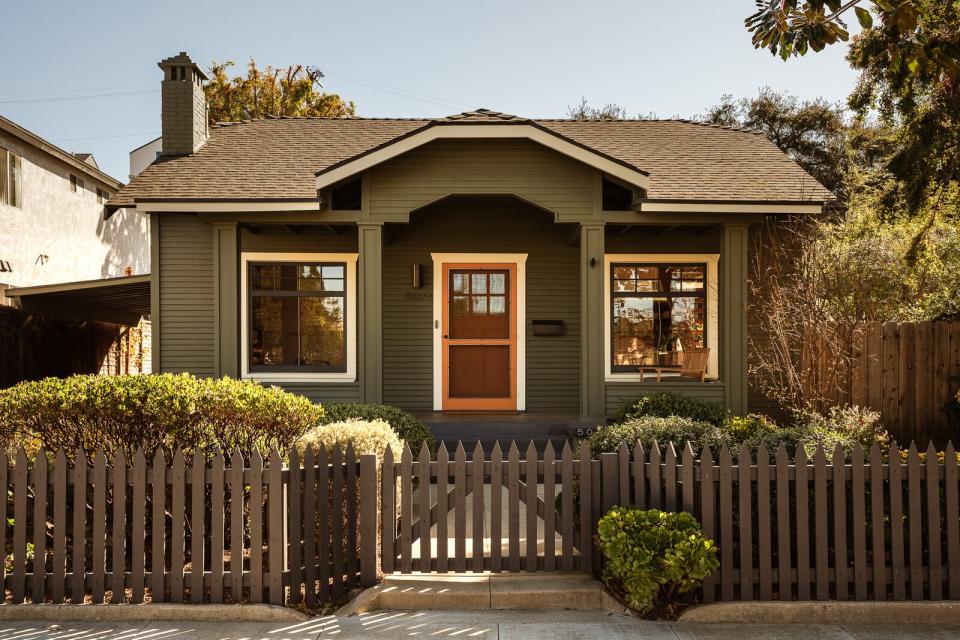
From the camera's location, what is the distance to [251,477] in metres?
4.28

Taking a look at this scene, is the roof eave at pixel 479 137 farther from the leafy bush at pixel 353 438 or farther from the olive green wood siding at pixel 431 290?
the leafy bush at pixel 353 438

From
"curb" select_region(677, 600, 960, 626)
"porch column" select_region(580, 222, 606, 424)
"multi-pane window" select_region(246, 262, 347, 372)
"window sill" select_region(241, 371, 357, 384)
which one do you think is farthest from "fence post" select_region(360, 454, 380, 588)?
"multi-pane window" select_region(246, 262, 347, 372)

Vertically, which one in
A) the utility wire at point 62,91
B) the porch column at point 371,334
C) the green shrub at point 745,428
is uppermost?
the utility wire at point 62,91

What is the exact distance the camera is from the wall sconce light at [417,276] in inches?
412

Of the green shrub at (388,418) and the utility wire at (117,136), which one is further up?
the utility wire at (117,136)

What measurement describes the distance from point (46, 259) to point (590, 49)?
13335 millimetres

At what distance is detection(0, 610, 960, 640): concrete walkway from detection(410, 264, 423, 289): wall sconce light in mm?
6787

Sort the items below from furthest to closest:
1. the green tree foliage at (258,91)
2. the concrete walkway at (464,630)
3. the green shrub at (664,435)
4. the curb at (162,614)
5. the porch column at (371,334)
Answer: the green tree foliage at (258,91)
the porch column at (371,334)
the green shrub at (664,435)
the curb at (162,614)
the concrete walkway at (464,630)

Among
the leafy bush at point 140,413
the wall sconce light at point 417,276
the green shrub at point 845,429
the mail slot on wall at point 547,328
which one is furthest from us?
the mail slot on wall at point 547,328

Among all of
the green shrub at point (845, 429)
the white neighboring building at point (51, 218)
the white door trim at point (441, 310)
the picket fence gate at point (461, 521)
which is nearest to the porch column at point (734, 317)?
the green shrub at point (845, 429)

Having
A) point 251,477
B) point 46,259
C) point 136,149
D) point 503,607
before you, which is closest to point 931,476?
point 503,607

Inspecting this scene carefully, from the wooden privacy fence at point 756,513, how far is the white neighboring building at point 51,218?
11774 millimetres

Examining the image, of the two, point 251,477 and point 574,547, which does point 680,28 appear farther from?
point 251,477

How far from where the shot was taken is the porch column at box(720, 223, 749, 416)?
8.95 metres
